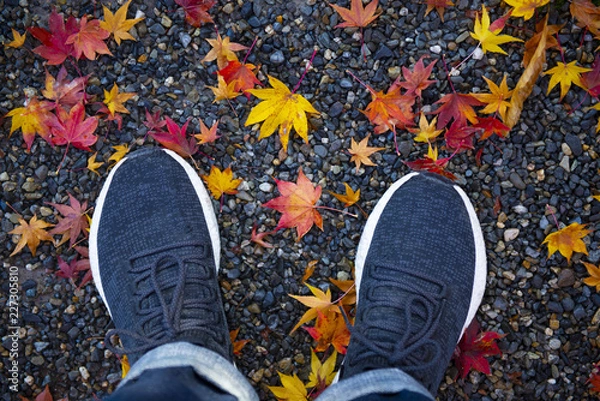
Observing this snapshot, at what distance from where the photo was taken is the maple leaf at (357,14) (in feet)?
5.20

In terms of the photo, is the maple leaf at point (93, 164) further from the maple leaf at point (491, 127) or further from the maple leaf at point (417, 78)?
the maple leaf at point (491, 127)

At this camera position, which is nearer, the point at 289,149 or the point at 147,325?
the point at 147,325

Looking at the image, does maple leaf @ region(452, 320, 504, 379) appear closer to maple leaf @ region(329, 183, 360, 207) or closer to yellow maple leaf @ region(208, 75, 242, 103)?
maple leaf @ region(329, 183, 360, 207)

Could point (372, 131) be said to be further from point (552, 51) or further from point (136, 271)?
Answer: point (136, 271)

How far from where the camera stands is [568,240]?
156 cm

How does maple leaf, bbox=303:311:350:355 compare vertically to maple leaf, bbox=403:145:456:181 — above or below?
below

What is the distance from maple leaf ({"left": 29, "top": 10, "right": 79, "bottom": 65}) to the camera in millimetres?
1608

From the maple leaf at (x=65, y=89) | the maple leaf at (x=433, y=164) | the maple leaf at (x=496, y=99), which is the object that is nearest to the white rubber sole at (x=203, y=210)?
the maple leaf at (x=65, y=89)

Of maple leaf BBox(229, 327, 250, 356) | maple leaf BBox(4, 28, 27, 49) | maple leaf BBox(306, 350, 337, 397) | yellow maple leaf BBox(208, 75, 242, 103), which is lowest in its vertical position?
maple leaf BBox(306, 350, 337, 397)

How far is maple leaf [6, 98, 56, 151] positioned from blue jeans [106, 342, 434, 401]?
834mm

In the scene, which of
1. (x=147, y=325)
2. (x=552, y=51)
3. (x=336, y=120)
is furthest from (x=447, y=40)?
(x=147, y=325)

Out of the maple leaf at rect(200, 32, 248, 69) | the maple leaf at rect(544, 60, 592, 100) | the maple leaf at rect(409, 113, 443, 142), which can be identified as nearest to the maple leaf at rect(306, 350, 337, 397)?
the maple leaf at rect(409, 113, 443, 142)

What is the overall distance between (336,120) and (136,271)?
2.45 feet

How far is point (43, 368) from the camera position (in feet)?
5.42
